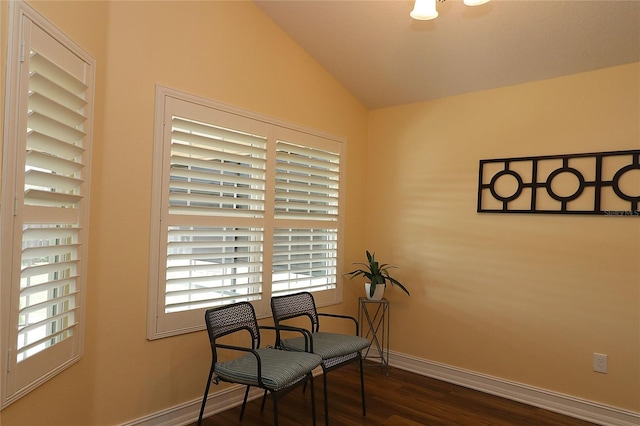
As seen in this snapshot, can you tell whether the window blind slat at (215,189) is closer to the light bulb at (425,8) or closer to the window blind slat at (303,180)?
the window blind slat at (303,180)

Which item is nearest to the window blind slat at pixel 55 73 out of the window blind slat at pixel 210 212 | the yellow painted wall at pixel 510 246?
the window blind slat at pixel 210 212

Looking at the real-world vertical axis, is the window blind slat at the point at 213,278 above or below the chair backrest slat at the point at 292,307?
above

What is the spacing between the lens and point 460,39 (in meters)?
3.10

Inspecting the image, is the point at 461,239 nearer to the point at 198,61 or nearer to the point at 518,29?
the point at 518,29

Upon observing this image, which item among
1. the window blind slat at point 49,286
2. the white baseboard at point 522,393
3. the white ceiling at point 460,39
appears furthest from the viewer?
the white baseboard at point 522,393

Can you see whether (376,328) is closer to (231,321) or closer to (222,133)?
(231,321)

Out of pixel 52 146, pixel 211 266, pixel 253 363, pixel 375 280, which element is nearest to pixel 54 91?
pixel 52 146

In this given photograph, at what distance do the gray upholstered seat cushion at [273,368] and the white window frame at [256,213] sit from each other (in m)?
0.50

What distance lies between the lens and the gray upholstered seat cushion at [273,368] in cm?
233

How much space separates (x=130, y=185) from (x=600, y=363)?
3.37 metres

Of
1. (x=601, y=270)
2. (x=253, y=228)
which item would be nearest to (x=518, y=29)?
(x=601, y=270)

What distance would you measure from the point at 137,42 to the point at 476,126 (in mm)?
2683

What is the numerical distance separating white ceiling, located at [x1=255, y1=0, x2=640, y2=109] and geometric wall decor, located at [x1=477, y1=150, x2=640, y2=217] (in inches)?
25.9

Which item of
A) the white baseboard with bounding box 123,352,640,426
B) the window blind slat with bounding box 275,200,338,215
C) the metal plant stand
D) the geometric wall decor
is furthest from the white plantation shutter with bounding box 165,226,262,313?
the geometric wall decor
